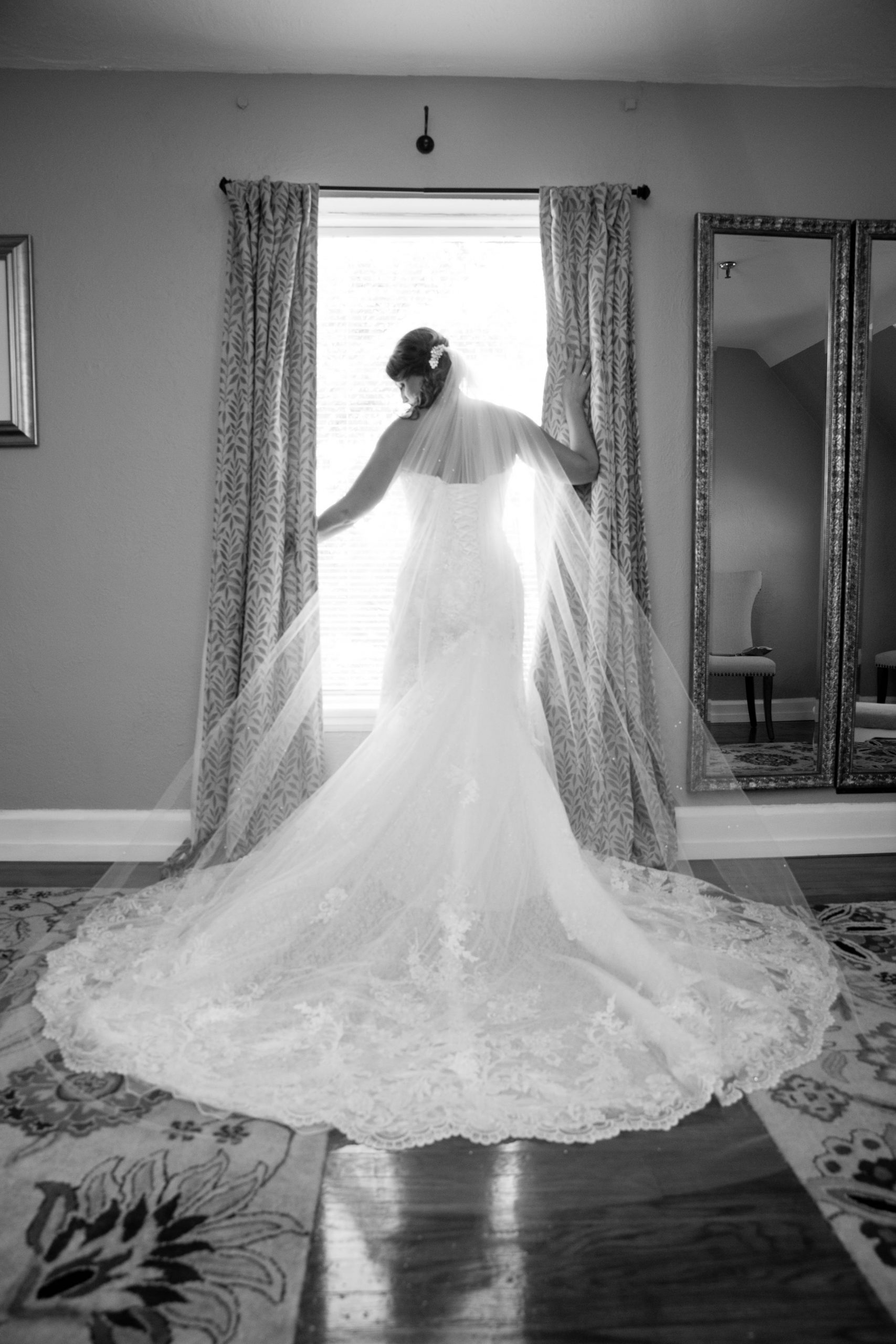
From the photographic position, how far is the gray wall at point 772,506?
3.48 meters

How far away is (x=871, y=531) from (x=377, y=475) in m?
2.02

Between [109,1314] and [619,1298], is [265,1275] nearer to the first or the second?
[109,1314]

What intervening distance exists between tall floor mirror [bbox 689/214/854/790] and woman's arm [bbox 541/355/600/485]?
45 centimetres

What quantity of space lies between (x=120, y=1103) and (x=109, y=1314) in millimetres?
558

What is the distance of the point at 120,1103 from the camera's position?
70.2 inches

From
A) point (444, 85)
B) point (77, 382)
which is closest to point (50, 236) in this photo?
point (77, 382)

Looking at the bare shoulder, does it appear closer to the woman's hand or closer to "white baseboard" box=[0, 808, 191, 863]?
the woman's hand

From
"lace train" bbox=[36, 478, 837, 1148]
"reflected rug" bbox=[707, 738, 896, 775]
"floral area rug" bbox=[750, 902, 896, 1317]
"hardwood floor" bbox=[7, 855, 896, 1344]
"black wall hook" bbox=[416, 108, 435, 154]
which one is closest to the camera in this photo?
"hardwood floor" bbox=[7, 855, 896, 1344]

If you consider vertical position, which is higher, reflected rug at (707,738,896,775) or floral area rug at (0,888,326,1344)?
reflected rug at (707,738,896,775)

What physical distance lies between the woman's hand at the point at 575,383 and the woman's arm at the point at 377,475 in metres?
0.89

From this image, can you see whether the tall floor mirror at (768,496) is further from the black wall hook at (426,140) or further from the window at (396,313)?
the black wall hook at (426,140)

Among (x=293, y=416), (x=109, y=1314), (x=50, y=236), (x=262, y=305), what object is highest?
(x=50, y=236)

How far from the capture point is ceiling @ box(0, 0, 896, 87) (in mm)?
3021

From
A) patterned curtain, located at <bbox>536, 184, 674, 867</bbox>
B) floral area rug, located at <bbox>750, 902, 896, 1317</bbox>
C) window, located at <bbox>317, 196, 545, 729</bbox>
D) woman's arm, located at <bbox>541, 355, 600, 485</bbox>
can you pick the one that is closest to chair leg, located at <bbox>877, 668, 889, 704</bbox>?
patterned curtain, located at <bbox>536, 184, 674, 867</bbox>
